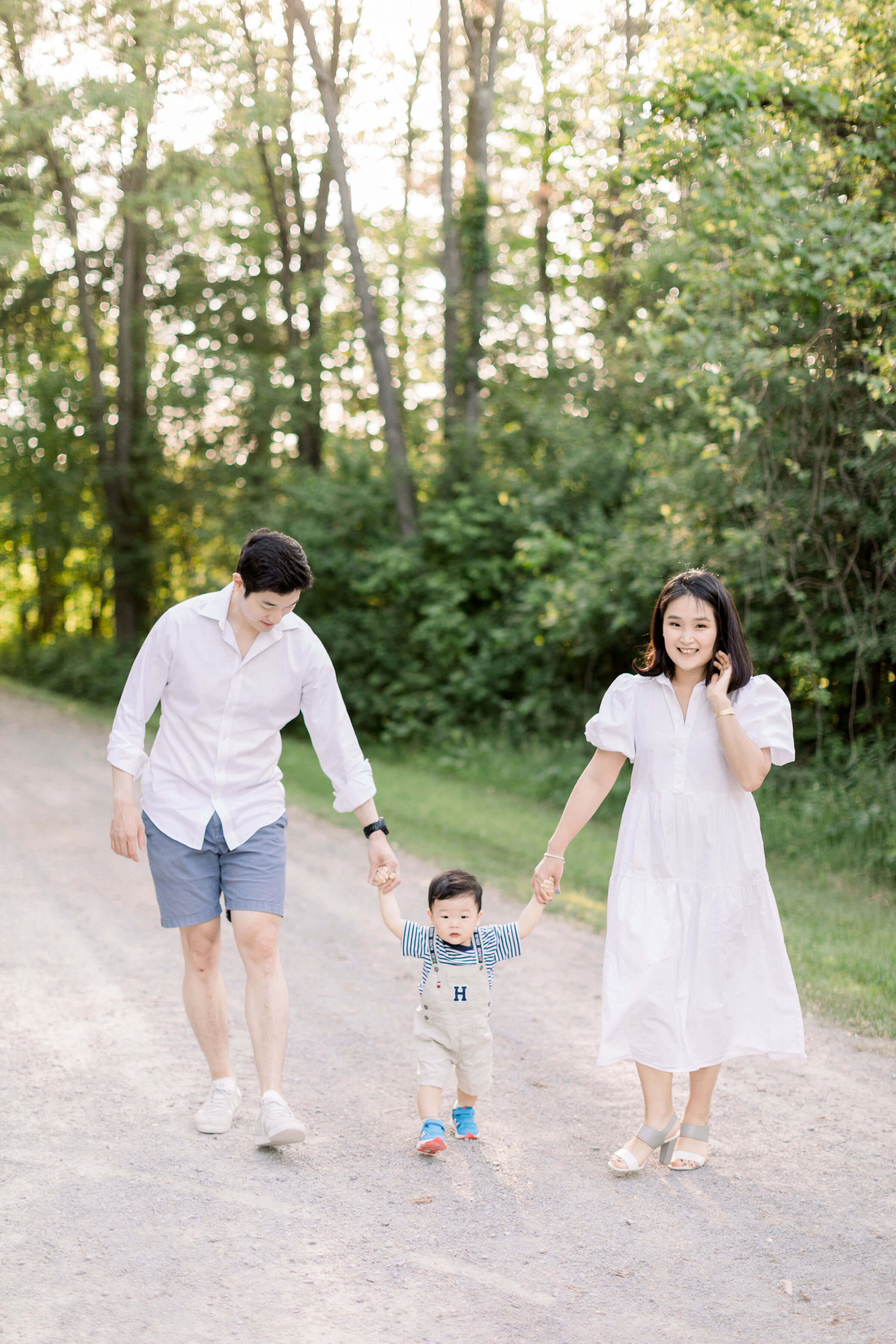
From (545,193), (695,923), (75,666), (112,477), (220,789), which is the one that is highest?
(545,193)

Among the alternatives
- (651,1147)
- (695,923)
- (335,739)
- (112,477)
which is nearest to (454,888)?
(335,739)

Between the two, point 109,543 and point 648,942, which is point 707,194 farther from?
point 109,543

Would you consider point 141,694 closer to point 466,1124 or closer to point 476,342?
point 466,1124

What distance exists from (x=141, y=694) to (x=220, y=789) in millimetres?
437

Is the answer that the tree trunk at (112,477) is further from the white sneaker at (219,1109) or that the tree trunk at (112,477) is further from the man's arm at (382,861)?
the white sneaker at (219,1109)

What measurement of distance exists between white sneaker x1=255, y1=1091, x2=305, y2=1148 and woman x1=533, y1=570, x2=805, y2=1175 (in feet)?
3.49

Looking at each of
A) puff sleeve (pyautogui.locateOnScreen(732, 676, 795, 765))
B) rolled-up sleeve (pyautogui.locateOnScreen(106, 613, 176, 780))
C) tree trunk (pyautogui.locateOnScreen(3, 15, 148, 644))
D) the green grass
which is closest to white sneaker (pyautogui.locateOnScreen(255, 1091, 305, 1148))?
rolled-up sleeve (pyautogui.locateOnScreen(106, 613, 176, 780))

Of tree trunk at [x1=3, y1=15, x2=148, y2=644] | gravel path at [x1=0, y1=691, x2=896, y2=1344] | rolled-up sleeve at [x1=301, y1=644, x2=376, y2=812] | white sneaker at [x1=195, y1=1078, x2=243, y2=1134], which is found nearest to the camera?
gravel path at [x1=0, y1=691, x2=896, y2=1344]

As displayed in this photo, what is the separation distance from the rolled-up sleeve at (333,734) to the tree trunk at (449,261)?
534 inches

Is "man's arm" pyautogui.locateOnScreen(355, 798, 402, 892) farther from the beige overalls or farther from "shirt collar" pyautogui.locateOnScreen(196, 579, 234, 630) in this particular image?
"shirt collar" pyautogui.locateOnScreen(196, 579, 234, 630)

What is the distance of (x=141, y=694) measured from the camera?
4.23 m

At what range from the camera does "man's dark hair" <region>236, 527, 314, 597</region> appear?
3.98m

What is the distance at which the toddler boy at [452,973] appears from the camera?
410 centimetres

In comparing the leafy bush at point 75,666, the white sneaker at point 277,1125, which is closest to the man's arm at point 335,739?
the white sneaker at point 277,1125
